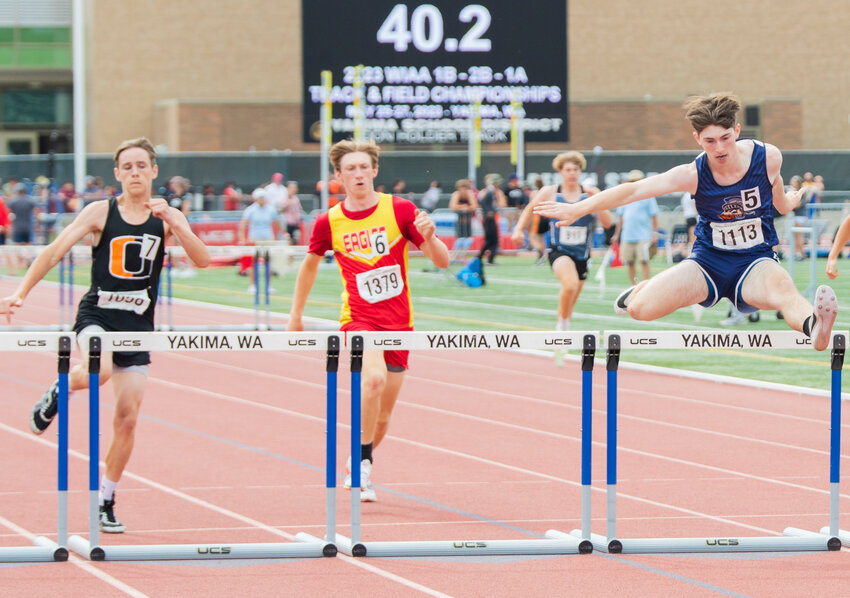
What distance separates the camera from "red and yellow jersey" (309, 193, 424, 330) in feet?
25.0

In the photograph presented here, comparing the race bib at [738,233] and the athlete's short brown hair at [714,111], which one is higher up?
the athlete's short brown hair at [714,111]

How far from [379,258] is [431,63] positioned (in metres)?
29.9

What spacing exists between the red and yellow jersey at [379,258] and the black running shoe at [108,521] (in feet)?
5.34

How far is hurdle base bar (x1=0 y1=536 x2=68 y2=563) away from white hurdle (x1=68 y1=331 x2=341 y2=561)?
5.1 inches

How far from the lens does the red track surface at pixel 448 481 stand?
20.6ft

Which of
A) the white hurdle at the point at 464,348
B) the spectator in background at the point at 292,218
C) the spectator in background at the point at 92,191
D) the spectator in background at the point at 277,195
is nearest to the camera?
the white hurdle at the point at 464,348

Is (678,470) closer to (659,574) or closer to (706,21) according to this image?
(659,574)

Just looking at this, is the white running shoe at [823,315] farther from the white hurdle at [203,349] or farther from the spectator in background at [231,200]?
the spectator in background at [231,200]

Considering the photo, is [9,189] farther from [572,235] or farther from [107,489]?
[107,489]

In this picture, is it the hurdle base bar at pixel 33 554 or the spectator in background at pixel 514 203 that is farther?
the spectator in background at pixel 514 203

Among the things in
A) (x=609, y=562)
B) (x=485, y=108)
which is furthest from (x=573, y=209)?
(x=485, y=108)

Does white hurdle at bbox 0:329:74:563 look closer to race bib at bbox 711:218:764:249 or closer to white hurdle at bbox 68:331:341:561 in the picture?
white hurdle at bbox 68:331:341:561

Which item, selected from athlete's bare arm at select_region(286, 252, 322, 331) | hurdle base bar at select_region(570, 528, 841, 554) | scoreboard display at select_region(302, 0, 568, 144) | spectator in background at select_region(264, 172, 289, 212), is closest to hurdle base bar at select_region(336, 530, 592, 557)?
Answer: hurdle base bar at select_region(570, 528, 841, 554)

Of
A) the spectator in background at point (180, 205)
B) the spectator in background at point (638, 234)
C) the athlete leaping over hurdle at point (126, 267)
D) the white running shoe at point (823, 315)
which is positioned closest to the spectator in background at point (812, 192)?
the spectator in background at point (638, 234)
